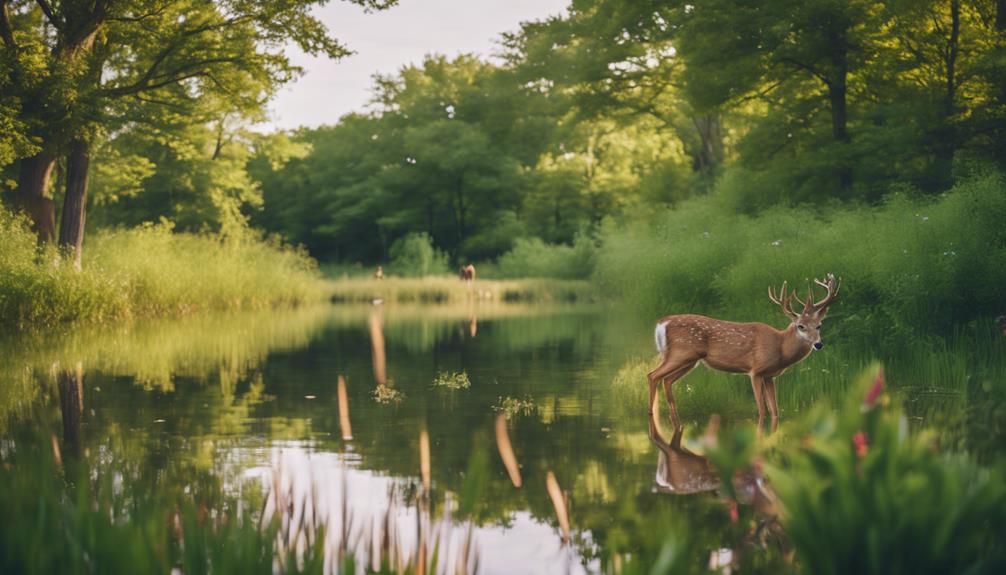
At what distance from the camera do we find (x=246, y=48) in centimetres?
2880

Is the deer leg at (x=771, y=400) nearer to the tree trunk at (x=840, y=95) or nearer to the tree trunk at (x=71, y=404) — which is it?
the tree trunk at (x=71, y=404)

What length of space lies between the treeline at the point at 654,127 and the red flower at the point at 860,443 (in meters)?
17.0

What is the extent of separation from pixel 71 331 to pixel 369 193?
44.7m

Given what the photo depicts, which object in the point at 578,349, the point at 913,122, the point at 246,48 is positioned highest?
the point at 246,48

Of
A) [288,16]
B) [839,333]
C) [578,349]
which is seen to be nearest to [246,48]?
[288,16]

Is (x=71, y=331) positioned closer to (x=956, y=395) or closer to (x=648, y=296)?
(x=648, y=296)

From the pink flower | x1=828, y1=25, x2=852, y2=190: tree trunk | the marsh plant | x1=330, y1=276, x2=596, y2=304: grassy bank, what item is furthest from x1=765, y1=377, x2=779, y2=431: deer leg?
x1=330, y1=276, x2=596, y2=304: grassy bank

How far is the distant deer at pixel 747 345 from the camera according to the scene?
9594mm

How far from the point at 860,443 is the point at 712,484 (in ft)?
11.9

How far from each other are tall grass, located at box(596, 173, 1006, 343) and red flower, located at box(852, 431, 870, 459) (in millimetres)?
9657

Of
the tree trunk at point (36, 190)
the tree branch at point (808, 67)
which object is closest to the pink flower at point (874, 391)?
the tree branch at point (808, 67)

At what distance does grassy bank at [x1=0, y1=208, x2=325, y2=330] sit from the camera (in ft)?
75.6

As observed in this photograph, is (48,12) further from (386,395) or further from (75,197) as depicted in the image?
(386,395)

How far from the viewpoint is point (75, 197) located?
2820cm
